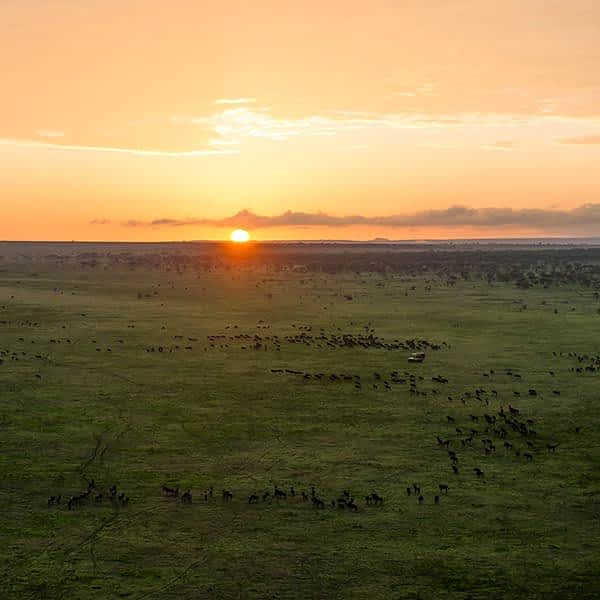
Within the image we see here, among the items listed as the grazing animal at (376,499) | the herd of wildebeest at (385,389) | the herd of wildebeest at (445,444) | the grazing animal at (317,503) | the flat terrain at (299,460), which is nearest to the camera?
the flat terrain at (299,460)

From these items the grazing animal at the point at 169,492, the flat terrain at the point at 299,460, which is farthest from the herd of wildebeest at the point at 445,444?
the flat terrain at the point at 299,460

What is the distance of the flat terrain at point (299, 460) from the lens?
22297mm

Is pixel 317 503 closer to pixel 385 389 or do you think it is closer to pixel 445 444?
pixel 445 444

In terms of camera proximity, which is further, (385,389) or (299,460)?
(385,389)

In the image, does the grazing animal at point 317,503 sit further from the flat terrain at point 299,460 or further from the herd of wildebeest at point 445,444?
the flat terrain at point 299,460

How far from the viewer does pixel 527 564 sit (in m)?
22.6

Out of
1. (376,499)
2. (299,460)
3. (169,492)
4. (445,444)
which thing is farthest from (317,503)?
(445,444)

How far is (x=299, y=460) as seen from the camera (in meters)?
31.4

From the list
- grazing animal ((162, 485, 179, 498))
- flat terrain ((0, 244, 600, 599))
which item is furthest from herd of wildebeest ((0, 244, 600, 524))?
flat terrain ((0, 244, 600, 599))

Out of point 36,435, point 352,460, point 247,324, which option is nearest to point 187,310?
point 247,324

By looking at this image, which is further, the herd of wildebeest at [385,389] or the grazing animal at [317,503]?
the herd of wildebeest at [385,389]

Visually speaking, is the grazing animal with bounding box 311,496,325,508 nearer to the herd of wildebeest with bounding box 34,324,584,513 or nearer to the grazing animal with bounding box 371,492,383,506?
the herd of wildebeest with bounding box 34,324,584,513

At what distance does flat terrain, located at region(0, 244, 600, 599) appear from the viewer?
2230 centimetres

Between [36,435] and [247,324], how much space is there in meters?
37.2
